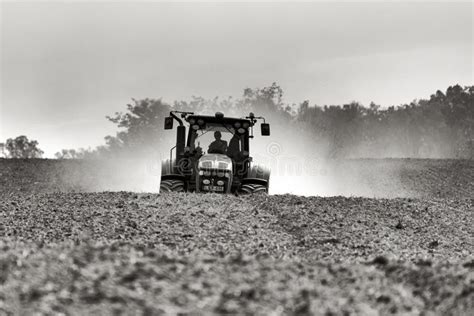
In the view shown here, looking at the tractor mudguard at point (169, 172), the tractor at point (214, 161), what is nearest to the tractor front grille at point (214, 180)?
the tractor at point (214, 161)

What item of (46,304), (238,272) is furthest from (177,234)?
(46,304)

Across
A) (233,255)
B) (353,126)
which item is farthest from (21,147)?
(233,255)

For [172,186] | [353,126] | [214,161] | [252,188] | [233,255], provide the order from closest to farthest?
[233,255], [214,161], [252,188], [172,186], [353,126]

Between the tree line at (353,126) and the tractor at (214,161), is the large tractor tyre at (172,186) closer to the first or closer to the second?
the tractor at (214,161)

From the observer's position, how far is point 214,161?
19.5m

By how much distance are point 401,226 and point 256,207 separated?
3.00m

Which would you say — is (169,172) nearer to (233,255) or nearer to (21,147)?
(233,255)

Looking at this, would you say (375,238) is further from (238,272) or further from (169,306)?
(169,306)

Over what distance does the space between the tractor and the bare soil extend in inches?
80.0

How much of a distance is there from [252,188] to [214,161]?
3.88 ft

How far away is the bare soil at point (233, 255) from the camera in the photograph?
645cm

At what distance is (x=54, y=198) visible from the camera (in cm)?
1741

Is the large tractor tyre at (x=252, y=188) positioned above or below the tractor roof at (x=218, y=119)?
below

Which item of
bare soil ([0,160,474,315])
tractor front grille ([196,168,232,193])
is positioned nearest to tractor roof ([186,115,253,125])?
tractor front grille ([196,168,232,193])
